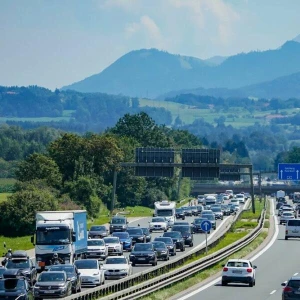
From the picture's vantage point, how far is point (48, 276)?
132 feet

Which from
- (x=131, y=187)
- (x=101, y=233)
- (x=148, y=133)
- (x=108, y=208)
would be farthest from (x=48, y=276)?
(x=148, y=133)

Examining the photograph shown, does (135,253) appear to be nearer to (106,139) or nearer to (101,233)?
(101,233)

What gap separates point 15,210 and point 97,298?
184 ft

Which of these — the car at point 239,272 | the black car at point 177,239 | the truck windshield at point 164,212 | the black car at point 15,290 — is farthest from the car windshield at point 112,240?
the truck windshield at point 164,212

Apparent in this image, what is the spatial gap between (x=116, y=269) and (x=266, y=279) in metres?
7.19

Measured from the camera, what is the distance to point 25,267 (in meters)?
47.6

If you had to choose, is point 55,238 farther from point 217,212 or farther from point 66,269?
point 217,212

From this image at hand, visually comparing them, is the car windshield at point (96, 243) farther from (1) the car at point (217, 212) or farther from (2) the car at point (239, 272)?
(1) the car at point (217, 212)

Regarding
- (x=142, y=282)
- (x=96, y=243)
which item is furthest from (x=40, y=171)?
(x=142, y=282)

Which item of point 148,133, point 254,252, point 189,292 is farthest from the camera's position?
point 148,133

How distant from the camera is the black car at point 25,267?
45.8m

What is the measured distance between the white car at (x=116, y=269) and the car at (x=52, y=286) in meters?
9.67

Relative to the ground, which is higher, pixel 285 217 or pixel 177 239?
pixel 177 239

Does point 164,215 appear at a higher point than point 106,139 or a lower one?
lower
